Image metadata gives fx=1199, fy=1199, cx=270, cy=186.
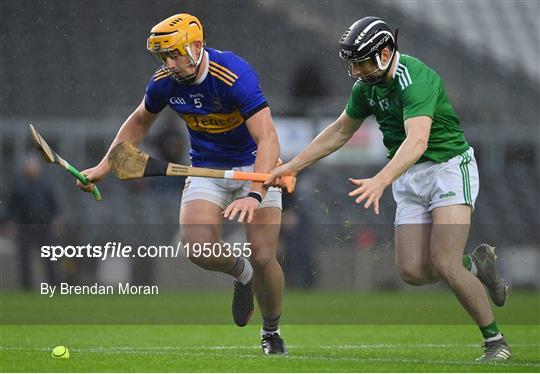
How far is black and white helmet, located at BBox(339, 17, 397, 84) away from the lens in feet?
19.3

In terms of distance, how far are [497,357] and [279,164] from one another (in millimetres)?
1536

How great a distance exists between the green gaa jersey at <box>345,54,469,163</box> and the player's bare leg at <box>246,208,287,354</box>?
730 millimetres

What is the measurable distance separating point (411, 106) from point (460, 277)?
0.90 metres

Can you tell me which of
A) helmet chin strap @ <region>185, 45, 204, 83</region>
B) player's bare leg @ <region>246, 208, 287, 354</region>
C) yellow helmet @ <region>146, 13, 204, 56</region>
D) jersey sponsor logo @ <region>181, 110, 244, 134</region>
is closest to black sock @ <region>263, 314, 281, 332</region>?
player's bare leg @ <region>246, 208, 287, 354</region>

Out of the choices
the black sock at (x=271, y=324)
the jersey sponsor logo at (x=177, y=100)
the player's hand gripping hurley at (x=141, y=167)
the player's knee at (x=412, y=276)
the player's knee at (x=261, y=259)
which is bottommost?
the black sock at (x=271, y=324)

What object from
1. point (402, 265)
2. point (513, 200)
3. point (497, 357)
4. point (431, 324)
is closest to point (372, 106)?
point (402, 265)

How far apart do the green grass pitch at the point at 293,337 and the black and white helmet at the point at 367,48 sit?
4.75ft

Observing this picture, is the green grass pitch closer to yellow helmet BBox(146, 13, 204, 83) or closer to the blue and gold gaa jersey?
the blue and gold gaa jersey

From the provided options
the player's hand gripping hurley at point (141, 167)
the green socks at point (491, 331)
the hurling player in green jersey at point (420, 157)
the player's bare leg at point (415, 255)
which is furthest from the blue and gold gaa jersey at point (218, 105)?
the green socks at point (491, 331)

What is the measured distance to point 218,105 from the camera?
20.8ft

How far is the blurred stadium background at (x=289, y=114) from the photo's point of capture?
10.4m

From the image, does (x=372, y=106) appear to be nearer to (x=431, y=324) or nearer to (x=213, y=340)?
(x=213, y=340)

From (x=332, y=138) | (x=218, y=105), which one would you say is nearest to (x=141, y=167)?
(x=218, y=105)

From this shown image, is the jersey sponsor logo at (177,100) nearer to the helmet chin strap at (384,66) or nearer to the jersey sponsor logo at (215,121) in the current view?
the jersey sponsor logo at (215,121)
